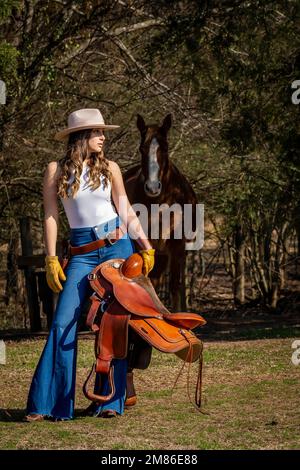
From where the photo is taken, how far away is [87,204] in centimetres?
721

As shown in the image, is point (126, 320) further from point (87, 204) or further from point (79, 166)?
point (79, 166)

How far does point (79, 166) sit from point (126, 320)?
1.14 meters

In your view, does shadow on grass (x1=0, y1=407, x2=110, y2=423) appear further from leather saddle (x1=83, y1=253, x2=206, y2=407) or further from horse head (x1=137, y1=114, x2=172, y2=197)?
horse head (x1=137, y1=114, x2=172, y2=197)

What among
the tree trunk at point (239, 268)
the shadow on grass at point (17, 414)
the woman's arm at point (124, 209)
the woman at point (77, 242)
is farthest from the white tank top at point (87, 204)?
the tree trunk at point (239, 268)

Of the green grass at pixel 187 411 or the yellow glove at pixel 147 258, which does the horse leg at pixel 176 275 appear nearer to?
the green grass at pixel 187 411

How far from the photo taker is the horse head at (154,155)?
12.0 m

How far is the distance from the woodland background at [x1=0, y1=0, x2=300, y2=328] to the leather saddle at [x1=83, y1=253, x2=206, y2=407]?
5.20 m

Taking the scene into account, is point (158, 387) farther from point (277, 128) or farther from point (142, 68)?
point (142, 68)

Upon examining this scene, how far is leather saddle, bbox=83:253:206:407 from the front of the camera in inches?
271

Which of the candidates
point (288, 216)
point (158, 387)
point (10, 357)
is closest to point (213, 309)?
point (288, 216)

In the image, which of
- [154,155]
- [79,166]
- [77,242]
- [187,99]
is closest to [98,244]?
[77,242]

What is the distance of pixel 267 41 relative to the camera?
44.3 feet

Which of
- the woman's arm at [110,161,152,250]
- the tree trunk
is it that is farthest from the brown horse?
the tree trunk
